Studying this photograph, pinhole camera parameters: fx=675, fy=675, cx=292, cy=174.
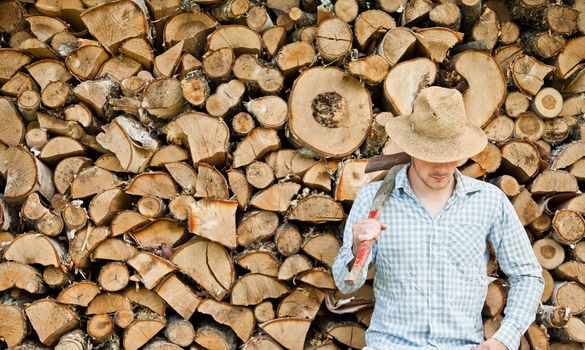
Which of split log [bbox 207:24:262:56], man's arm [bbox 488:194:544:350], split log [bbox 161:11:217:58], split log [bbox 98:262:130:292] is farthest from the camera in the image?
split log [bbox 161:11:217:58]

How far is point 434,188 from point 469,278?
425 millimetres

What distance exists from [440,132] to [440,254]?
53cm

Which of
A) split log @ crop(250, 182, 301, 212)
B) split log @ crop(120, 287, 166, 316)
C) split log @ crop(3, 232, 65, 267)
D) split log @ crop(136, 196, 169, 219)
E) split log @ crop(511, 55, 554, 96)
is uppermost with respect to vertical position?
split log @ crop(511, 55, 554, 96)

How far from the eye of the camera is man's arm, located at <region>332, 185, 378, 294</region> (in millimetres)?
2889

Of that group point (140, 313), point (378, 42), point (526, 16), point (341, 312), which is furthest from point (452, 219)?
point (140, 313)

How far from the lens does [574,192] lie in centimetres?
345

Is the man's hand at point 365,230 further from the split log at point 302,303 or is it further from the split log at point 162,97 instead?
the split log at point 162,97

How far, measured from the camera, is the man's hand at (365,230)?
2.68 meters

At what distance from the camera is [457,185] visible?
2.93 meters

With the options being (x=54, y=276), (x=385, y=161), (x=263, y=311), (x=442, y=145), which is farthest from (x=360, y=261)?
(x=54, y=276)

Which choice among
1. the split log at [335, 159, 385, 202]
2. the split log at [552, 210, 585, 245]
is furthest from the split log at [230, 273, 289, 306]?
the split log at [552, 210, 585, 245]

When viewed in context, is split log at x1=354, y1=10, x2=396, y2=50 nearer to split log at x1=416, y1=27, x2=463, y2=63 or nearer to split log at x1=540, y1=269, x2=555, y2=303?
split log at x1=416, y1=27, x2=463, y2=63

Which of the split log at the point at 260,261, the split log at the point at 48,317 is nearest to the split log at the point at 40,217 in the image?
the split log at the point at 48,317

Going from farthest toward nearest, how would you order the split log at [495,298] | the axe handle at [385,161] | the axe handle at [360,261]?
the split log at [495,298] → the axe handle at [385,161] → the axe handle at [360,261]
